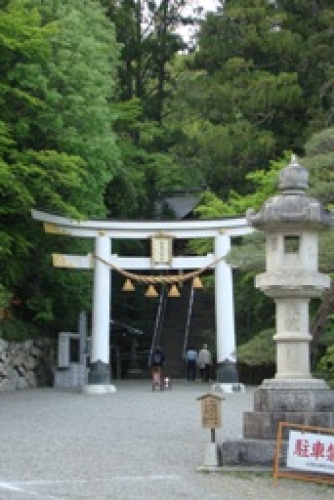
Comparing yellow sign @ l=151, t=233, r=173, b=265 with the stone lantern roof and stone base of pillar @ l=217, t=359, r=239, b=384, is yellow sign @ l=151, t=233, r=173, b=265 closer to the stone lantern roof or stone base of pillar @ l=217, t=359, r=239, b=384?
stone base of pillar @ l=217, t=359, r=239, b=384

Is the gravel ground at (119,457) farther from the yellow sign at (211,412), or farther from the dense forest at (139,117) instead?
the dense forest at (139,117)

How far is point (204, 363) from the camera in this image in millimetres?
28625

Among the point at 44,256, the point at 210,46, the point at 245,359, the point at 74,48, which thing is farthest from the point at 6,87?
the point at 210,46

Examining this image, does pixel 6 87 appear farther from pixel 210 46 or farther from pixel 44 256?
pixel 210 46

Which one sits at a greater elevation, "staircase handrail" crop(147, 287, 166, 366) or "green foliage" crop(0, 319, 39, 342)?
"staircase handrail" crop(147, 287, 166, 366)

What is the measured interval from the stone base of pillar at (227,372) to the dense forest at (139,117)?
254 cm

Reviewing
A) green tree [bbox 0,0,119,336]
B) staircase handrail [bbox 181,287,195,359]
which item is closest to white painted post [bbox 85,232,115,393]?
green tree [bbox 0,0,119,336]

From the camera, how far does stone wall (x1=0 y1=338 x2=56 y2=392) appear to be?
2448 cm

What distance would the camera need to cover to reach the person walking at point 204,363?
28500mm

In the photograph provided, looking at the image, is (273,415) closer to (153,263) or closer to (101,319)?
(101,319)

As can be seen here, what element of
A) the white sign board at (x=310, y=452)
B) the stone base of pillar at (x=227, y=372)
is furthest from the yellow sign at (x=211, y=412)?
the stone base of pillar at (x=227, y=372)

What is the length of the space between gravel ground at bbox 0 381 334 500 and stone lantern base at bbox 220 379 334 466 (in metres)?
0.34

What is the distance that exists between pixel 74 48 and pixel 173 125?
1071cm

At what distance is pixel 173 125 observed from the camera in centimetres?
3453
